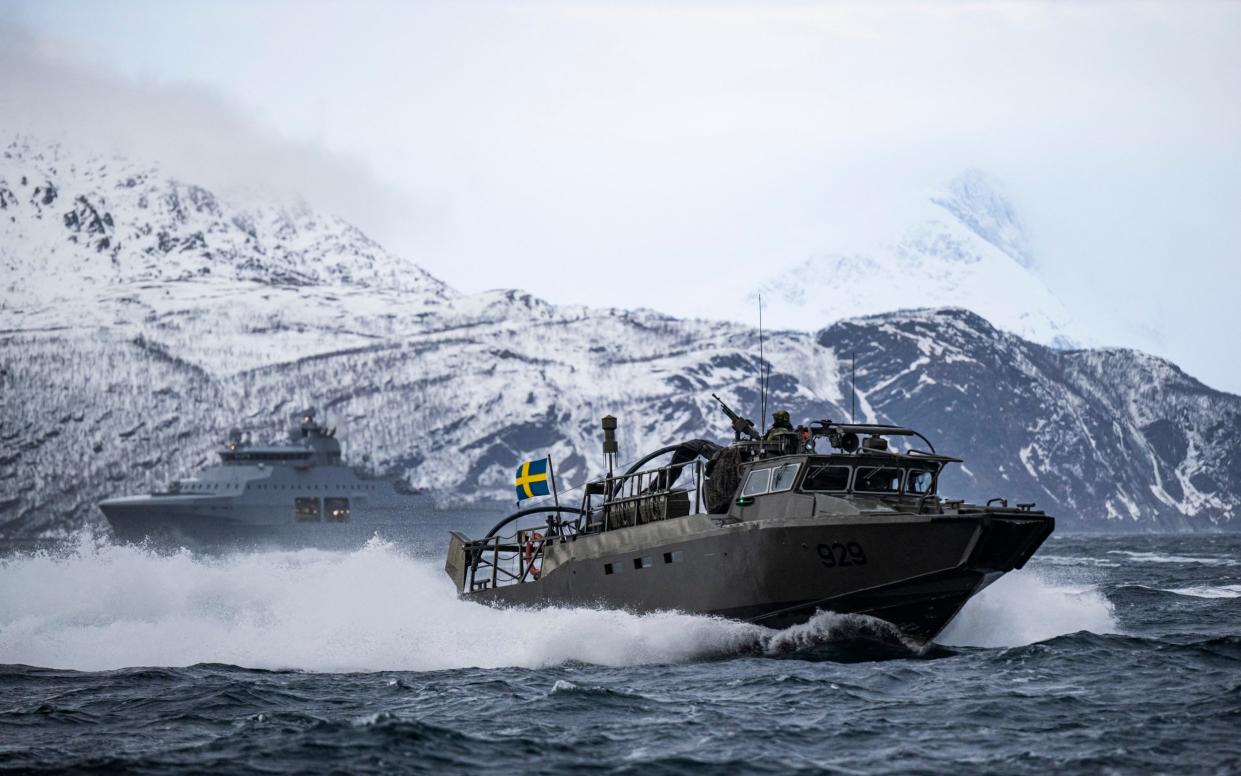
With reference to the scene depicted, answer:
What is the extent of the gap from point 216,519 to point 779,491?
12354cm

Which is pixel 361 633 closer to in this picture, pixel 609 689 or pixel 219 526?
pixel 609 689

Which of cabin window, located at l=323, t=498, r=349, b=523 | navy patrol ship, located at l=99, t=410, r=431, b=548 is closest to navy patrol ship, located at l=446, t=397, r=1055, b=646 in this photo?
navy patrol ship, located at l=99, t=410, r=431, b=548

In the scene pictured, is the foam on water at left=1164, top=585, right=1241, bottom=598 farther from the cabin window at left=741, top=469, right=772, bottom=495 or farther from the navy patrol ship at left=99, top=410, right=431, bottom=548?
the navy patrol ship at left=99, top=410, right=431, bottom=548

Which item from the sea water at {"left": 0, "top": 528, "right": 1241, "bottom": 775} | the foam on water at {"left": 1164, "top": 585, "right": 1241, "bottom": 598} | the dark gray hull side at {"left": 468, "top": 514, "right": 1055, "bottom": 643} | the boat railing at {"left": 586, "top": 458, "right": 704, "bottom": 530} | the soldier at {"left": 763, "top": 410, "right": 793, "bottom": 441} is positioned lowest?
the foam on water at {"left": 1164, "top": 585, "right": 1241, "bottom": 598}

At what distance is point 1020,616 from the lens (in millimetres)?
36156

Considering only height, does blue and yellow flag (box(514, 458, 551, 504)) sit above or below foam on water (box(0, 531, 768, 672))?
above

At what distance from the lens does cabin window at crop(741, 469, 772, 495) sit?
3297cm

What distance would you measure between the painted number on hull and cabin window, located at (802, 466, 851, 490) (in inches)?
60.5

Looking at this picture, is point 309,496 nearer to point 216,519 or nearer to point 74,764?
point 216,519

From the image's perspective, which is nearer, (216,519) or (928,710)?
(928,710)

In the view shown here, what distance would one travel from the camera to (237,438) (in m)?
158

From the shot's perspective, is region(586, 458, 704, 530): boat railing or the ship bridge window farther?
region(586, 458, 704, 530): boat railing

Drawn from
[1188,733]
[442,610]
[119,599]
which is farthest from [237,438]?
[1188,733]

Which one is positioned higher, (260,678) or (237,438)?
(237,438)
